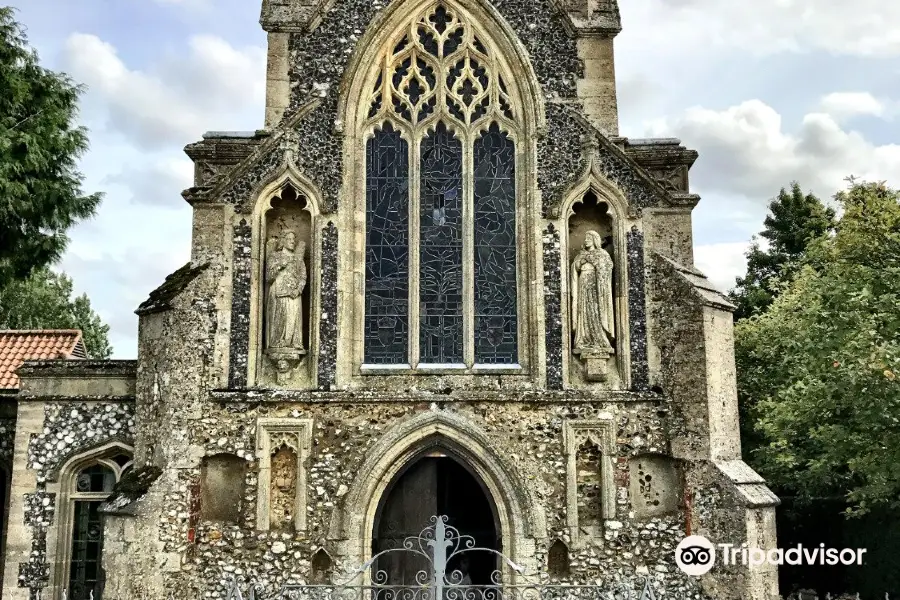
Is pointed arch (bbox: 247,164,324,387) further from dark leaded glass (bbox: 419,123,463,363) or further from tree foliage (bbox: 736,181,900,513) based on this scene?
tree foliage (bbox: 736,181,900,513)

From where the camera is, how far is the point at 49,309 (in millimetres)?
29328

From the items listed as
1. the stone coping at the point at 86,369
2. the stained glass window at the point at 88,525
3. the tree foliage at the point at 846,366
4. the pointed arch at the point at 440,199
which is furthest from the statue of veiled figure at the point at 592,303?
the stained glass window at the point at 88,525

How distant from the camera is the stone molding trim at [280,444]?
37.2 feet

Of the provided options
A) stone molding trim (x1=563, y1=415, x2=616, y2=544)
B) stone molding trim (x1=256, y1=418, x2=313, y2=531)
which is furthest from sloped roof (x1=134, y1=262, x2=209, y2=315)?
stone molding trim (x1=563, y1=415, x2=616, y2=544)

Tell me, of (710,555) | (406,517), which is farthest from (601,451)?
(406,517)

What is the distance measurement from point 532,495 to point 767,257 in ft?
57.3

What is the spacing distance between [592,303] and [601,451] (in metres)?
2.03

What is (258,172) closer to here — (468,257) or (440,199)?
(440,199)

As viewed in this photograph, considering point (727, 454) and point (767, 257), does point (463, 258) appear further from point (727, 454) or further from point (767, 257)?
point (767, 257)

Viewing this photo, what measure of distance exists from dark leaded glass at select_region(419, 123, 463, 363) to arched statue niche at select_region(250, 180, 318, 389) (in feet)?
5.17

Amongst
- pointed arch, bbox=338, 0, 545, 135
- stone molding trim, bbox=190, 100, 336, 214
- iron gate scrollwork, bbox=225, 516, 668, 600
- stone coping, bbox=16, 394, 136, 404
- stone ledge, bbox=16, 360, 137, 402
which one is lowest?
iron gate scrollwork, bbox=225, 516, 668, 600

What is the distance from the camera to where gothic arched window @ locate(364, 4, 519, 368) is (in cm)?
1212

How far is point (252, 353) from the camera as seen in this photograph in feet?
38.7

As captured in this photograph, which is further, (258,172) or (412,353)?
(258,172)
